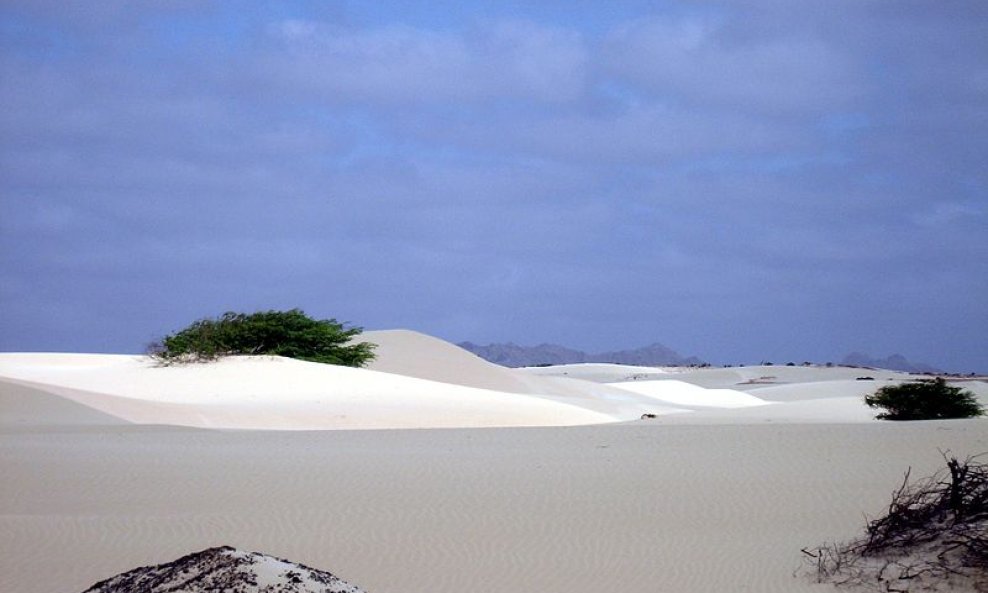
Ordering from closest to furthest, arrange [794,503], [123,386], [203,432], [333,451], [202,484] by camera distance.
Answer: [794,503] < [202,484] < [333,451] < [203,432] < [123,386]

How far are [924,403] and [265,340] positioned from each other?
71.9 feet

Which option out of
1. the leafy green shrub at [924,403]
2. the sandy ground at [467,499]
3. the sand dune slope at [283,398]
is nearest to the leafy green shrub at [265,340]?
the sand dune slope at [283,398]

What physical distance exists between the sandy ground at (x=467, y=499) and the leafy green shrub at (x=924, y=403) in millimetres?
6204

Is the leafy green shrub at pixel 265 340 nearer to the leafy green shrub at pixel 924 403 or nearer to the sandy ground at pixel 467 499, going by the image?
the sandy ground at pixel 467 499

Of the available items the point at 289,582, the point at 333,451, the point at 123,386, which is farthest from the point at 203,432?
the point at 289,582

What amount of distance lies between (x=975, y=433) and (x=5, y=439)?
15.8m

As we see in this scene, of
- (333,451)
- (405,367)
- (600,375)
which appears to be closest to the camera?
(333,451)

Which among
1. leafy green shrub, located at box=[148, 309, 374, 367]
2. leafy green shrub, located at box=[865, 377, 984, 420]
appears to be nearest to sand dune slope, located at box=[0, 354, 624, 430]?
leafy green shrub, located at box=[148, 309, 374, 367]

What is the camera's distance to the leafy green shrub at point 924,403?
2509cm

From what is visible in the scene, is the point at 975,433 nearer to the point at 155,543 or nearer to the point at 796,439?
the point at 796,439

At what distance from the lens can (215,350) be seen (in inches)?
1293

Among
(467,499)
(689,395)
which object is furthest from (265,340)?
(467,499)

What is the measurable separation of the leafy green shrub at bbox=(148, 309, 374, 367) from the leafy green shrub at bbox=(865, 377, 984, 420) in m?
19.1

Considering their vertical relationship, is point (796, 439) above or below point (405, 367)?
below
